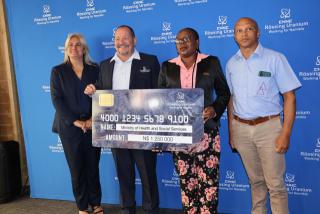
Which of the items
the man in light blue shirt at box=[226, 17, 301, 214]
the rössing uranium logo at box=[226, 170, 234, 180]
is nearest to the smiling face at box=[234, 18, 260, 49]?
the man in light blue shirt at box=[226, 17, 301, 214]

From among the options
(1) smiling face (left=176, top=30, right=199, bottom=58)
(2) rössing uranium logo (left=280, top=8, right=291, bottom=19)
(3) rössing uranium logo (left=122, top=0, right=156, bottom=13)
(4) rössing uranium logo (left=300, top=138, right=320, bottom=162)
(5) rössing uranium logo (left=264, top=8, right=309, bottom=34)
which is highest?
(3) rössing uranium logo (left=122, top=0, right=156, bottom=13)

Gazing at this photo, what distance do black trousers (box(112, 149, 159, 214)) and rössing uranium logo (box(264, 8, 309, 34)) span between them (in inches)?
63.6

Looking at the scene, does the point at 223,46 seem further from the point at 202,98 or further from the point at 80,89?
the point at 80,89

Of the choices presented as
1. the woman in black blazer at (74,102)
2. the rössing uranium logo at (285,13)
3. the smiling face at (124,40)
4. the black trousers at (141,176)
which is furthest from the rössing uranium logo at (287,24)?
the woman in black blazer at (74,102)

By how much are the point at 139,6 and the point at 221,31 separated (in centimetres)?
90

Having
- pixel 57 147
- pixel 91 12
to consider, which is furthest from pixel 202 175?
pixel 91 12

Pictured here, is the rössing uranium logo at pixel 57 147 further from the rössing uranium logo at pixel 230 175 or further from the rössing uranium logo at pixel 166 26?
the rössing uranium logo at pixel 230 175

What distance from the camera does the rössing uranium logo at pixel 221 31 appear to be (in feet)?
9.86

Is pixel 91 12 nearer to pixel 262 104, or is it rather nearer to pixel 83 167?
pixel 83 167

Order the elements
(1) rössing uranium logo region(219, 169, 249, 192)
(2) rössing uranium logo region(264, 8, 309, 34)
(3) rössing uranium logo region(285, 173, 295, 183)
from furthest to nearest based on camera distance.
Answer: (1) rössing uranium logo region(219, 169, 249, 192) < (3) rössing uranium logo region(285, 173, 295, 183) < (2) rössing uranium logo region(264, 8, 309, 34)

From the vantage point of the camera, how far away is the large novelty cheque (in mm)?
2355

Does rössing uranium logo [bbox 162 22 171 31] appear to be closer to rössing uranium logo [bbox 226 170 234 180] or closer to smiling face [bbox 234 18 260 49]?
smiling face [bbox 234 18 260 49]

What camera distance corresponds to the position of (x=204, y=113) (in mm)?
2344

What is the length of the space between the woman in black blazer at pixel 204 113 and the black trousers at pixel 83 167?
0.94m
